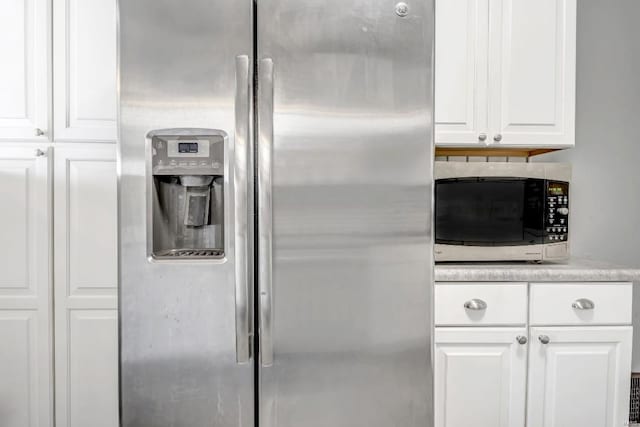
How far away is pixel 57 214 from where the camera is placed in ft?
5.10

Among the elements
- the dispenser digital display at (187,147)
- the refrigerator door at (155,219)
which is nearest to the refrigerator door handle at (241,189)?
the refrigerator door at (155,219)

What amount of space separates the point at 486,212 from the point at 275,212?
0.93m

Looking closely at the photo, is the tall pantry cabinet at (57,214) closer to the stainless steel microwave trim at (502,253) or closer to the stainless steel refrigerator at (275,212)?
the stainless steel refrigerator at (275,212)

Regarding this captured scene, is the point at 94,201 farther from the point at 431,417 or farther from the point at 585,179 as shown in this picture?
the point at 585,179

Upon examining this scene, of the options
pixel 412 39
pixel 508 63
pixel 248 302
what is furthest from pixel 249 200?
pixel 508 63

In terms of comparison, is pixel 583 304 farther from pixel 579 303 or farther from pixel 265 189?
pixel 265 189

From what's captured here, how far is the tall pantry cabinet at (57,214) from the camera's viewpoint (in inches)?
60.0

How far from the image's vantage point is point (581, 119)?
192cm

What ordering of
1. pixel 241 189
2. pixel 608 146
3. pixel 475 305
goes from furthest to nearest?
pixel 608 146 → pixel 475 305 → pixel 241 189

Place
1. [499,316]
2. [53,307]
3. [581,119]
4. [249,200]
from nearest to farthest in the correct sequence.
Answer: [249,200], [499,316], [53,307], [581,119]

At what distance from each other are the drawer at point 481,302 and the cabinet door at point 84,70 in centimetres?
146

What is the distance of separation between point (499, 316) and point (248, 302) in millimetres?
936

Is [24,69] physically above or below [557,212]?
above

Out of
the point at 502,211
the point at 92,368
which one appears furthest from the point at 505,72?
the point at 92,368
